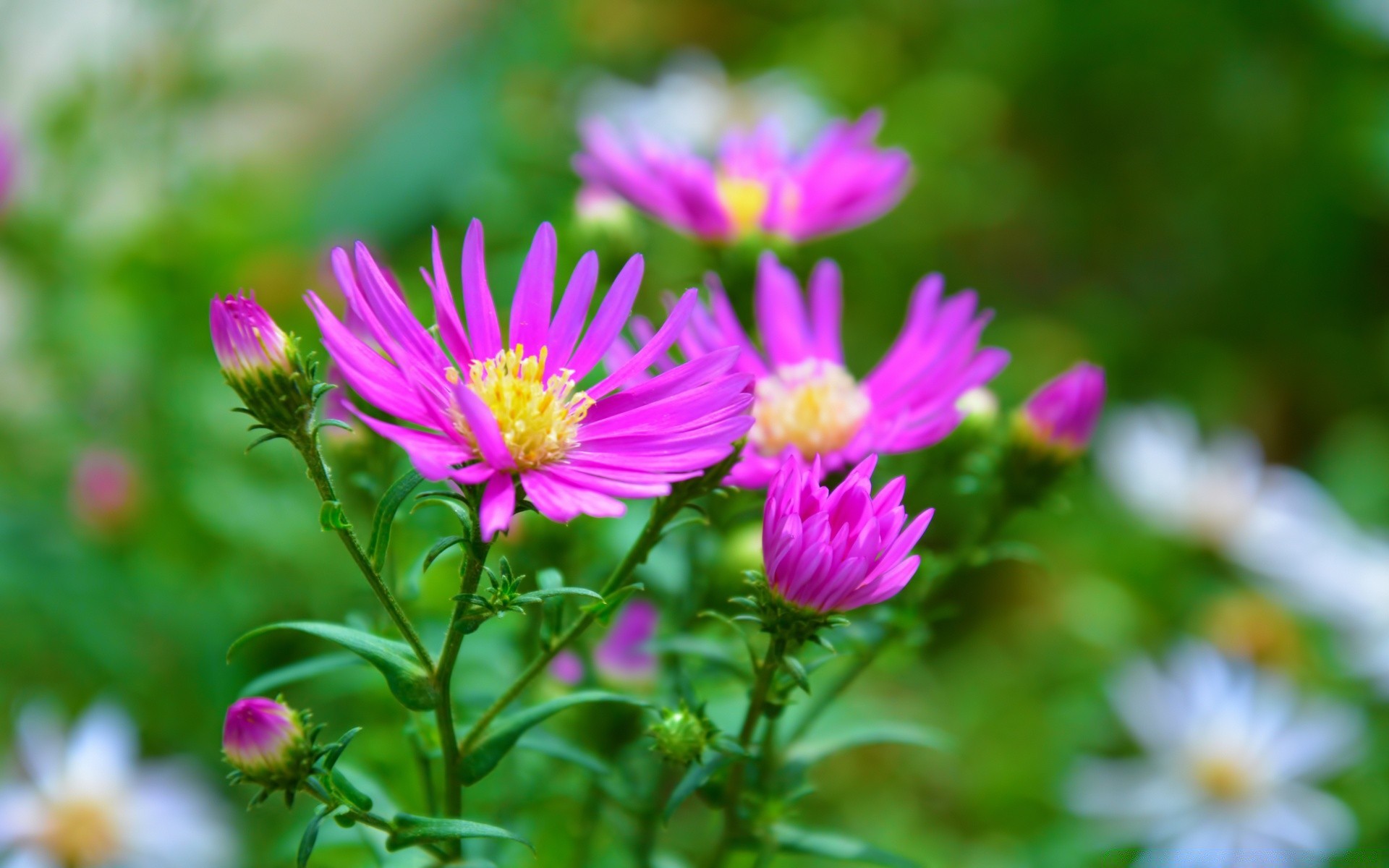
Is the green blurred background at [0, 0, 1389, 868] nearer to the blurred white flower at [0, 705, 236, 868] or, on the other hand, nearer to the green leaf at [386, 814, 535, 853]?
the blurred white flower at [0, 705, 236, 868]

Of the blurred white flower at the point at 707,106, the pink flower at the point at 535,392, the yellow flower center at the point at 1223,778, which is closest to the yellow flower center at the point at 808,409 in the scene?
the pink flower at the point at 535,392

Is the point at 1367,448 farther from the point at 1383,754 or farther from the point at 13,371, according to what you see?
the point at 13,371

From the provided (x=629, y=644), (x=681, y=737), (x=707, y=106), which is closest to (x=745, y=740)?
(x=681, y=737)

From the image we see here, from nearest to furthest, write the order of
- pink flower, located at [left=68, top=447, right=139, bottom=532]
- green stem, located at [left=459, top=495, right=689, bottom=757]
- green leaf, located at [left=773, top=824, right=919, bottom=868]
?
green stem, located at [left=459, top=495, right=689, bottom=757] < green leaf, located at [left=773, top=824, right=919, bottom=868] < pink flower, located at [left=68, top=447, right=139, bottom=532]

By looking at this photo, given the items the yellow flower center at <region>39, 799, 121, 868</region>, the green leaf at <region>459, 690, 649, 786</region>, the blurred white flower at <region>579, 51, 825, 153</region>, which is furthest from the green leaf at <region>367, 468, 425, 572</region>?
the blurred white flower at <region>579, 51, 825, 153</region>

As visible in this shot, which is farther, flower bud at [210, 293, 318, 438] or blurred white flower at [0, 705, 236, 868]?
blurred white flower at [0, 705, 236, 868]

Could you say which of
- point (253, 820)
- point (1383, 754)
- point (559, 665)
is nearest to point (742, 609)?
point (559, 665)

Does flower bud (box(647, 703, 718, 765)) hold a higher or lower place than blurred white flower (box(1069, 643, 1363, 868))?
lower
